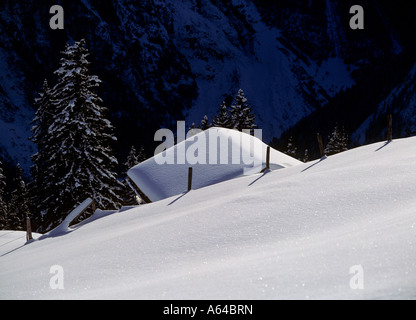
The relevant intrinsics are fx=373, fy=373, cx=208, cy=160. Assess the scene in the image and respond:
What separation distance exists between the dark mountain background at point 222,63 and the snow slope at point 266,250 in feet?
276

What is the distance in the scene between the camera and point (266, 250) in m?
5.02

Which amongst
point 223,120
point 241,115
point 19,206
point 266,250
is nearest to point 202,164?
point 266,250

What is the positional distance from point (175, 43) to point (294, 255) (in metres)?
145

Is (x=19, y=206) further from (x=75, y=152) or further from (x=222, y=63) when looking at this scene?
(x=222, y=63)

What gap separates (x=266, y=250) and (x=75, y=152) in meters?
13.8

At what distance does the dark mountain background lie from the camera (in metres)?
112

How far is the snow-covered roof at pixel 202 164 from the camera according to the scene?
13.8 metres

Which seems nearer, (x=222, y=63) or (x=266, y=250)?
(x=266, y=250)

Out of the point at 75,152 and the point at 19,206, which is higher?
the point at 75,152

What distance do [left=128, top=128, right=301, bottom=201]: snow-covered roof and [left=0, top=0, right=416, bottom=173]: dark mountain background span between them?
251ft

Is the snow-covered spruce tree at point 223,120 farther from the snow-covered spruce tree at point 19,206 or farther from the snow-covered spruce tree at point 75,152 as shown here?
the snow-covered spruce tree at point 19,206

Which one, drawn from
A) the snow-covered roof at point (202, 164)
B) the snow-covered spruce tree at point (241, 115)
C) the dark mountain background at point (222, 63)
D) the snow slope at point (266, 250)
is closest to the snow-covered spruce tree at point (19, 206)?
the snow-covered spruce tree at point (241, 115)

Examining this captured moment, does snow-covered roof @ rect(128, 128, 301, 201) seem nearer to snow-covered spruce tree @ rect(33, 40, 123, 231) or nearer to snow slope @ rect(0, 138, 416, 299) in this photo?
snow-covered spruce tree @ rect(33, 40, 123, 231)
